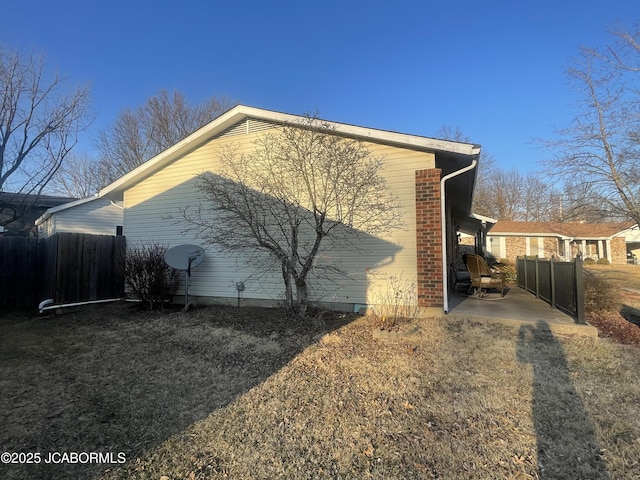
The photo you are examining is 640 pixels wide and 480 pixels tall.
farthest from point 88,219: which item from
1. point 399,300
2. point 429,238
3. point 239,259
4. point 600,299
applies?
point 600,299

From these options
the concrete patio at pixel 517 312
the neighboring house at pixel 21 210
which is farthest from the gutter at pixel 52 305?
the neighboring house at pixel 21 210

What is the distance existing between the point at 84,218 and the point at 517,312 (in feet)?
58.9

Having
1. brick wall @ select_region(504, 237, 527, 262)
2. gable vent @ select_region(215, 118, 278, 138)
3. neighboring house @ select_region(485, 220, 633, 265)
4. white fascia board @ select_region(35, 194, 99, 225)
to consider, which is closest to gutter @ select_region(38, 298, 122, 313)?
gable vent @ select_region(215, 118, 278, 138)

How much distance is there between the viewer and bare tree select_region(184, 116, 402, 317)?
22.8 ft

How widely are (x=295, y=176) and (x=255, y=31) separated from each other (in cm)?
720

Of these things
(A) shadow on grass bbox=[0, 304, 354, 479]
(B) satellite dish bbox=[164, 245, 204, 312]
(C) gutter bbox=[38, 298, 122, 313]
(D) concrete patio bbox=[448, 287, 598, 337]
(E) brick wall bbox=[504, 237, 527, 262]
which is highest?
(E) brick wall bbox=[504, 237, 527, 262]

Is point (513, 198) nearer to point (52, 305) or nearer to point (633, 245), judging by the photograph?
point (633, 245)

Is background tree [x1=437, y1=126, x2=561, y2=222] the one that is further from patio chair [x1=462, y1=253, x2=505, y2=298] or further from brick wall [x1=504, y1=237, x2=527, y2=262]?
patio chair [x1=462, y1=253, x2=505, y2=298]

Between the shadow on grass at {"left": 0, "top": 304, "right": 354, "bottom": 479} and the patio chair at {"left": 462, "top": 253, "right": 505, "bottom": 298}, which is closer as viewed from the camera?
the shadow on grass at {"left": 0, "top": 304, "right": 354, "bottom": 479}

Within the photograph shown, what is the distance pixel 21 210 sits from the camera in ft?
57.8

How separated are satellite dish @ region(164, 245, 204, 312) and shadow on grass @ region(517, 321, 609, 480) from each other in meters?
7.04

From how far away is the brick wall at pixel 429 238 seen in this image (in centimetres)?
680

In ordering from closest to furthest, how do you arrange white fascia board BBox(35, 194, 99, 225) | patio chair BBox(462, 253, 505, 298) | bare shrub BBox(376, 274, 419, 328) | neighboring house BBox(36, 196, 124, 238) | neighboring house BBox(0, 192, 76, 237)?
bare shrub BBox(376, 274, 419, 328) → patio chair BBox(462, 253, 505, 298) → white fascia board BBox(35, 194, 99, 225) → neighboring house BBox(36, 196, 124, 238) → neighboring house BBox(0, 192, 76, 237)

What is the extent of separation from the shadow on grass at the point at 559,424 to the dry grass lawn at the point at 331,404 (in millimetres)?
13
